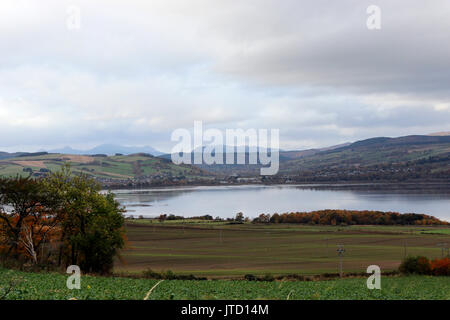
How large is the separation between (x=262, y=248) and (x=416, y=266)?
21.8 metres

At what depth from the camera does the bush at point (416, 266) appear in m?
33.4

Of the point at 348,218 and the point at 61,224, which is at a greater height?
the point at 61,224

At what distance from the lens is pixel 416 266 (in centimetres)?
3347

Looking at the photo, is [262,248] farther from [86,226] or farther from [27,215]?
[27,215]

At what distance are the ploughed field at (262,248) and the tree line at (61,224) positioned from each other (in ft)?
20.0

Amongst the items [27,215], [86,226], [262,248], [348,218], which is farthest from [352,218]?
[27,215]

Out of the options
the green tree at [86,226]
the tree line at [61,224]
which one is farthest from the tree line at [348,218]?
the tree line at [61,224]

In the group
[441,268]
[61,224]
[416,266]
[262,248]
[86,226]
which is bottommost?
[262,248]

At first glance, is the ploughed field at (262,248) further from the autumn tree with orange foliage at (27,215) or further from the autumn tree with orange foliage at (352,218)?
the autumn tree with orange foliage at (27,215)

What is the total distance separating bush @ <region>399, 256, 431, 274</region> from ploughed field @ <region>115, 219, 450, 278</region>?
216 centimetres

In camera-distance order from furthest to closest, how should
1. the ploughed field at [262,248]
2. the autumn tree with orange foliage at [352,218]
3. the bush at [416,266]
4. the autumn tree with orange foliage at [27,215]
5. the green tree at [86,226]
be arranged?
the autumn tree with orange foliage at [352,218], the ploughed field at [262,248], the bush at [416,266], the autumn tree with orange foliage at [27,215], the green tree at [86,226]
